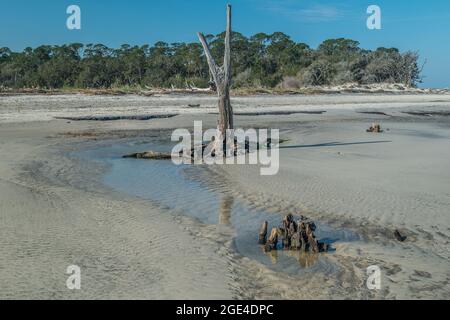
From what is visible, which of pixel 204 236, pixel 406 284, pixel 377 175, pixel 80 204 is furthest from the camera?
pixel 377 175

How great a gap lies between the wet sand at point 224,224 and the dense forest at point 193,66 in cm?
3561

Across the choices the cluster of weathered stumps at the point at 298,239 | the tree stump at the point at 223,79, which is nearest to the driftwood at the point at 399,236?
the cluster of weathered stumps at the point at 298,239

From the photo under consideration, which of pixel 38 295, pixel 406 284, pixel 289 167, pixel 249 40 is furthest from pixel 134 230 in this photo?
pixel 249 40

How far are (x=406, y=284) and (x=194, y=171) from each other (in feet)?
23.0

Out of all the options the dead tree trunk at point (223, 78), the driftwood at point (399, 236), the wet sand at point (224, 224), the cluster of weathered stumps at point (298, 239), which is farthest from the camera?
the dead tree trunk at point (223, 78)

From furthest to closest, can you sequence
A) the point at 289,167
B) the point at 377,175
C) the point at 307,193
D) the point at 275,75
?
the point at 275,75, the point at 289,167, the point at 377,175, the point at 307,193

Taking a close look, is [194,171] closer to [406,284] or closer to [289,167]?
[289,167]

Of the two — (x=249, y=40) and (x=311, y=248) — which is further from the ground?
(x=249, y=40)

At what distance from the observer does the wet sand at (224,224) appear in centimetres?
537

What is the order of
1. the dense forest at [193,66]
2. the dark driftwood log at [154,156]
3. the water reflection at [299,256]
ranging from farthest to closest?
the dense forest at [193,66]
the dark driftwood log at [154,156]
the water reflection at [299,256]

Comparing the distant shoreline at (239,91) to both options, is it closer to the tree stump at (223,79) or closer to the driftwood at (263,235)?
the tree stump at (223,79)

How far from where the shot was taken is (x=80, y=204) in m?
8.51

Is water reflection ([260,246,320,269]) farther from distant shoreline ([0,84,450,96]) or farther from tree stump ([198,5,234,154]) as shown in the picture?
distant shoreline ([0,84,450,96])

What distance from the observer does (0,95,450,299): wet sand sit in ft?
17.6
